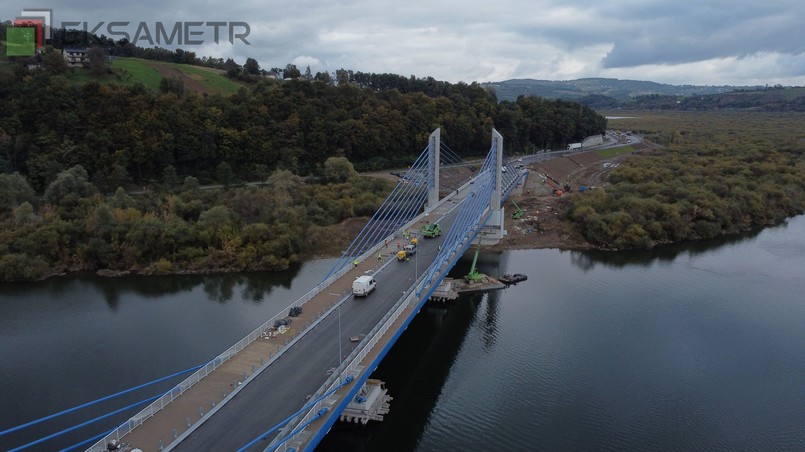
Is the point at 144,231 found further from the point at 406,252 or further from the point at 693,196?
the point at 693,196

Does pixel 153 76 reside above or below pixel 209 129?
above

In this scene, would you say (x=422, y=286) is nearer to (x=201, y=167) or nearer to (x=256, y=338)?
(x=256, y=338)

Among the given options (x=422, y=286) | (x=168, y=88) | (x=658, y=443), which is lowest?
(x=658, y=443)

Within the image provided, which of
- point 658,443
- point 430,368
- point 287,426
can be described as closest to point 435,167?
point 430,368

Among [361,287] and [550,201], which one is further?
[550,201]

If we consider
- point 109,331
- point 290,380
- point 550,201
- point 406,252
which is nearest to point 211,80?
point 550,201

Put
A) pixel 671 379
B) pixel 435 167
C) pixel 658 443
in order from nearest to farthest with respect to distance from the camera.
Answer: pixel 658 443
pixel 671 379
pixel 435 167
